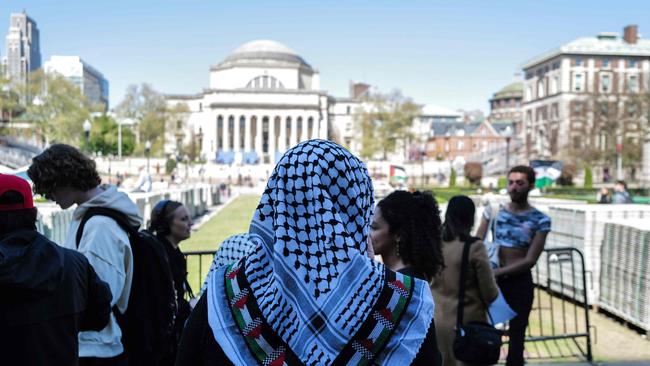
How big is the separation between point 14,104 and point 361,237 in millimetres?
62627

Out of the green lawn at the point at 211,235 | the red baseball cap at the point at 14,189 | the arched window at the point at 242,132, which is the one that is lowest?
the green lawn at the point at 211,235

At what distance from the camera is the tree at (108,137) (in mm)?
90250

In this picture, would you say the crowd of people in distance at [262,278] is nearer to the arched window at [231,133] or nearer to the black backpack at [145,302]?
the black backpack at [145,302]

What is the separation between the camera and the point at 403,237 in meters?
3.97

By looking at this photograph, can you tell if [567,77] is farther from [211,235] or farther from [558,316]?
[558,316]

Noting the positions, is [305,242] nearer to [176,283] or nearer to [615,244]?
[176,283]

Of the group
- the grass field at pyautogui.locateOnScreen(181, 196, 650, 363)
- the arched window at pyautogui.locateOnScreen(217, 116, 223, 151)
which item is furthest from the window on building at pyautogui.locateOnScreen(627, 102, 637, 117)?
the arched window at pyautogui.locateOnScreen(217, 116, 223, 151)

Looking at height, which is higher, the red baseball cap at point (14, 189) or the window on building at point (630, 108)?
the window on building at point (630, 108)

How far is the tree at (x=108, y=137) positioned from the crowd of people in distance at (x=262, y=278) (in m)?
88.0

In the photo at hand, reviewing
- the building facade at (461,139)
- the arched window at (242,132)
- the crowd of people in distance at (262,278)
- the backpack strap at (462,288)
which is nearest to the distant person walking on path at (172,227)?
the crowd of people in distance at (262,278)

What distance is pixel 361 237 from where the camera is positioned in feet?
7.00

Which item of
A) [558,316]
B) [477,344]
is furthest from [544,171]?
[477,344]

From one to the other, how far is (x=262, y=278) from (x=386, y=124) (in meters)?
83.4

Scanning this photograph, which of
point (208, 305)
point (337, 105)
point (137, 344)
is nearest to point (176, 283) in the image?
point (137, 344)
